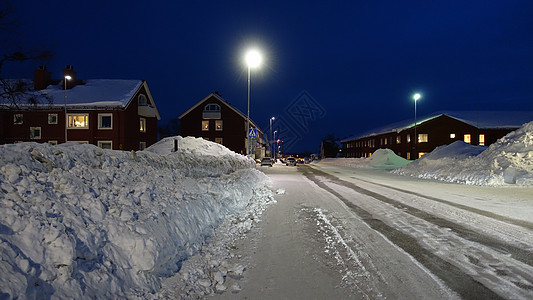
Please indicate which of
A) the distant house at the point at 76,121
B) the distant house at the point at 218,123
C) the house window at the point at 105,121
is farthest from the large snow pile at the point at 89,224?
the distant house at the point at 218,123

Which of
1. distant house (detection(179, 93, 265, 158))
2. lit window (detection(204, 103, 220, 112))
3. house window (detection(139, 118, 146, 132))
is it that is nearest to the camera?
house window (detection(139, 118, 146, 132))

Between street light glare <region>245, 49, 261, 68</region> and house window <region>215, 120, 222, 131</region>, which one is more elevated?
street light glare <region>245, 49, 261, 68</region>

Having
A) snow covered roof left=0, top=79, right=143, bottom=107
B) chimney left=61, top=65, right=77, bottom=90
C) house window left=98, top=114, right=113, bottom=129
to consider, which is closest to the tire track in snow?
snow covered roof left=0, top=79, right=143, bottom=107

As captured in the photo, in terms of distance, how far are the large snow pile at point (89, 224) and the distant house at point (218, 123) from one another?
44.3 meters

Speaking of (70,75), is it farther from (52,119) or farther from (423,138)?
(423,138)

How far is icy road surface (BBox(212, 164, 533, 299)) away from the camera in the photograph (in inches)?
164

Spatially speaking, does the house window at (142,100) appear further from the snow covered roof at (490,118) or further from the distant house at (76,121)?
the snow covered roof at (490,118)

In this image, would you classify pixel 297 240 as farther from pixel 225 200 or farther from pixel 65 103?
pixel 65 103

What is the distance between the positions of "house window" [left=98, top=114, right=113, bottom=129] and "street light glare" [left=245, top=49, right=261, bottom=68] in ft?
57.6

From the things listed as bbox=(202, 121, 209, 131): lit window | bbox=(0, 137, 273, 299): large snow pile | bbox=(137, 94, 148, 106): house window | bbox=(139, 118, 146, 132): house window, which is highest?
bbox=(137, 94, 148, 106): house window

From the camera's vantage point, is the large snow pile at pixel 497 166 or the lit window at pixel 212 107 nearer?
the large snow pile at pixel 497 166

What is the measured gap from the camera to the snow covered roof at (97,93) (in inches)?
1273

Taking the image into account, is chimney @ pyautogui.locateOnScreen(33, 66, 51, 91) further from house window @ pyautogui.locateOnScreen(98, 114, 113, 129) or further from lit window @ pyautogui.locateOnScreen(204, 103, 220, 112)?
lit window @ pyautogui.locateOnScreen(204, 103, 220, 112)

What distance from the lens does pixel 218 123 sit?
→ 52.2 metres
